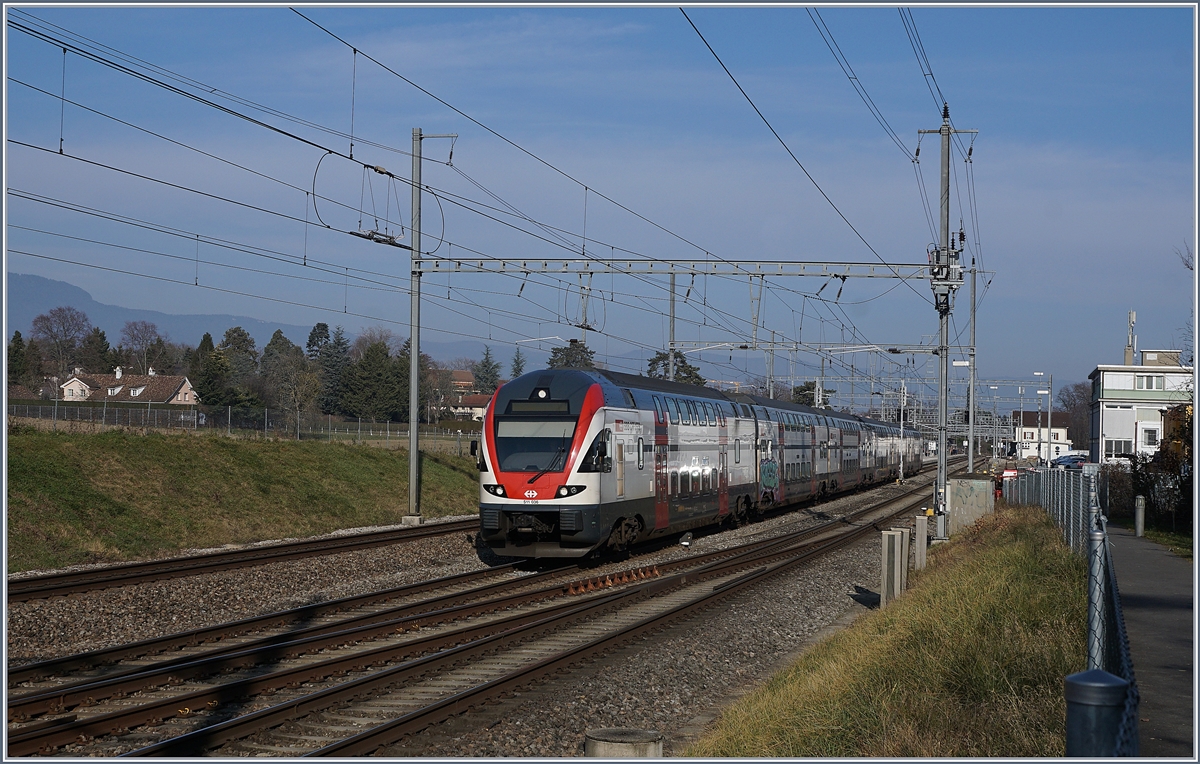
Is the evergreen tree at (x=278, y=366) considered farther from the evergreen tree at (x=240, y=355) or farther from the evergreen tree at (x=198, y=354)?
the evergreen tree at (x=198, y=354)

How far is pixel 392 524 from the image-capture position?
30.2 meters

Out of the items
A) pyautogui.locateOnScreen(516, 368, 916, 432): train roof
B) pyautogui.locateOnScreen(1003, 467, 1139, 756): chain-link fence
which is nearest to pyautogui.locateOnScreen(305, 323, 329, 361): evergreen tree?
pyautogui.locateOnScreen(516, 368, 916, 432): train roof

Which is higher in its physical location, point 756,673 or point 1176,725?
point 1176,725

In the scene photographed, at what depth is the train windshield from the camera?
19516 mm

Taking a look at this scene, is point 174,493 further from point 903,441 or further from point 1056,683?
point 903,441

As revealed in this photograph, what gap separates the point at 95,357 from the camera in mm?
→ 96812

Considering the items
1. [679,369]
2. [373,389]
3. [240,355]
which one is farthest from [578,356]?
[240,355]

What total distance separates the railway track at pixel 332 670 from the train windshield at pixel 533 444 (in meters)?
2.43

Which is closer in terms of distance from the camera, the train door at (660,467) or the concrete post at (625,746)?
the concrete post at (625,746)

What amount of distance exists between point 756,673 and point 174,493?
62.0 ft

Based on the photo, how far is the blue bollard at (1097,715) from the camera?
3586 mm

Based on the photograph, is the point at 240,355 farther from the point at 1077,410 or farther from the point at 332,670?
the point at 1077,410

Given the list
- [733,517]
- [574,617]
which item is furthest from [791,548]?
[574,617]

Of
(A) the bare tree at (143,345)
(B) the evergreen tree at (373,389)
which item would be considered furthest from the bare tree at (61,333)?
(B) the evergreen tree at (373,389)
